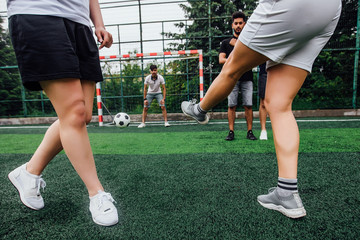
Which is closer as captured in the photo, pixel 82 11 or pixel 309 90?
pixel 82 11

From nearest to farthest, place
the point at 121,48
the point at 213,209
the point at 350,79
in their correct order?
1. the point at 213,209
2. the point at 350,79
3. the point at 121,48

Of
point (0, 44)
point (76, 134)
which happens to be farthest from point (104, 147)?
point (0, 44)

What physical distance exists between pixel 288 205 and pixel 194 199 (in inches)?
22.3

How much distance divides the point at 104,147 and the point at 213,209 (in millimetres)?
2496

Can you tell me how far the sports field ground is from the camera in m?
1.09

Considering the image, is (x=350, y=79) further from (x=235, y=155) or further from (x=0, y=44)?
(x=0, y=44)

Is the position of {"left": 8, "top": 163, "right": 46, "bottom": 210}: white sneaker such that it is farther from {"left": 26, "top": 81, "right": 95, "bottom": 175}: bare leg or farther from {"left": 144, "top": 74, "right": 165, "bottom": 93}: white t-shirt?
{"left": 144, "top": 74, "right": 165, "bottom": 93}: white t-shirt

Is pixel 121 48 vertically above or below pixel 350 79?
above

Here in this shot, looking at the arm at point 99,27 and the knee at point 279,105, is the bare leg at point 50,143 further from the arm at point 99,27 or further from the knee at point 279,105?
the knee at point 279,105

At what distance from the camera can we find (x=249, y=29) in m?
1.13

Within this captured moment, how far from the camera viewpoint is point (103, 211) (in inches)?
46.1

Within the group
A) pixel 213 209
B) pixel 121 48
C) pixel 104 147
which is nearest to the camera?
pixel 213 209

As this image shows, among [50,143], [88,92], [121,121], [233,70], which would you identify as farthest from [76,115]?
[121,121]

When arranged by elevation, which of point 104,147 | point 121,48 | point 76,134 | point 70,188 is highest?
point 121,48
